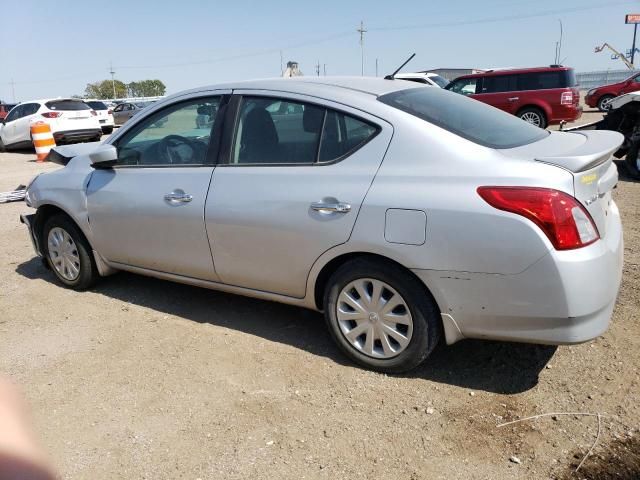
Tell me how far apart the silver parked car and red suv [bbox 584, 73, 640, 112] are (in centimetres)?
1908

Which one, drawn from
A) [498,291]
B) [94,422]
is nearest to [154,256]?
[94,422]

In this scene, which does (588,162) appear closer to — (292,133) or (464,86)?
(292,133)

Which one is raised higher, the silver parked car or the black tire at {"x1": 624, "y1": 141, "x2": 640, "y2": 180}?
the silver parked car

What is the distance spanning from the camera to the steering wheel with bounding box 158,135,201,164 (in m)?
3.85

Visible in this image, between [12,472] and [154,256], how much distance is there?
334 cm

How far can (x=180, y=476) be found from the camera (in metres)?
2.55

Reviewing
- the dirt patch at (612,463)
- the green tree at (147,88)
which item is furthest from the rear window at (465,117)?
the green tree at (147,88)

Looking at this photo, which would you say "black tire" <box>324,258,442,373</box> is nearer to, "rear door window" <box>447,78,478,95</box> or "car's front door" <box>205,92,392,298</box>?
"car's front door" <box>205,92,392,298</box>

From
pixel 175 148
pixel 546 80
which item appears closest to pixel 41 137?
pixel 175 148

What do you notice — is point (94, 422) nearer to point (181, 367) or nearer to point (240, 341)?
point (181, 367)

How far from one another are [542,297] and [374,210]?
935 mm

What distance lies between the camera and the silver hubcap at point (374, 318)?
3.10 metres

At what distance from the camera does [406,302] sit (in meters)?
3.03

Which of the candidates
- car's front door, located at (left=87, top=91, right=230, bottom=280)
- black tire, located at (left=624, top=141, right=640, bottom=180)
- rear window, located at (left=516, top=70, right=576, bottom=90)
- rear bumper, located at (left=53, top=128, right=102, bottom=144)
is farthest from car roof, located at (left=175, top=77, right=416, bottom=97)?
rear bumper, located at (left=53, top=128, right=102, bottom=144)
